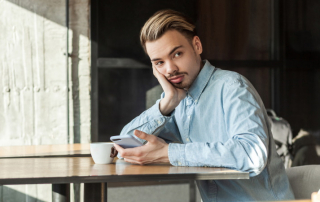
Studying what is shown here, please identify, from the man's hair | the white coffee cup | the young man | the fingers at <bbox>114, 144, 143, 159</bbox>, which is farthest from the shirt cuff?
the man's hair

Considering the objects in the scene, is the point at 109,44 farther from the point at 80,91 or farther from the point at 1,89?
the point at 1,89

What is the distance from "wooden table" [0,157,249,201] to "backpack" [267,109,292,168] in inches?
109

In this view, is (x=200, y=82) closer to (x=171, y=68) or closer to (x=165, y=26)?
(x=171, y=68)

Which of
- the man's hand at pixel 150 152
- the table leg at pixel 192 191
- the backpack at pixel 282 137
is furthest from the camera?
the table leg at pixel 192 191

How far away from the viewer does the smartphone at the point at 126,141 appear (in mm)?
1454

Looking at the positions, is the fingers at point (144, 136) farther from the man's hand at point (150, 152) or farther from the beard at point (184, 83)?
the beard at point (184, 83)

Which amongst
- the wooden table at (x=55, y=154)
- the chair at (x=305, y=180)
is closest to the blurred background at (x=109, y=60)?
the wooden table at (x=55, y=154)

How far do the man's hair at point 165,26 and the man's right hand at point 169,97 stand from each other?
19cm

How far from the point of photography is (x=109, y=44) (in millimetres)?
3855

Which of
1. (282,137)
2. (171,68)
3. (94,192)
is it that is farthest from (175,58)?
(282,137)

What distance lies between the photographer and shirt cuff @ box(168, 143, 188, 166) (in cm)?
139

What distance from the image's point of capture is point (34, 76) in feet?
11.4

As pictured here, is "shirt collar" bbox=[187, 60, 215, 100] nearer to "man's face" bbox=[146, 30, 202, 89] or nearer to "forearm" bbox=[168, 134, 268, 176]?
"man's face" bbox=[146, 30, 202, 89]

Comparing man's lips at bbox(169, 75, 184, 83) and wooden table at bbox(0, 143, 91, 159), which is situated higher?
man's lips at bbox(169, 75, 184, 83)
